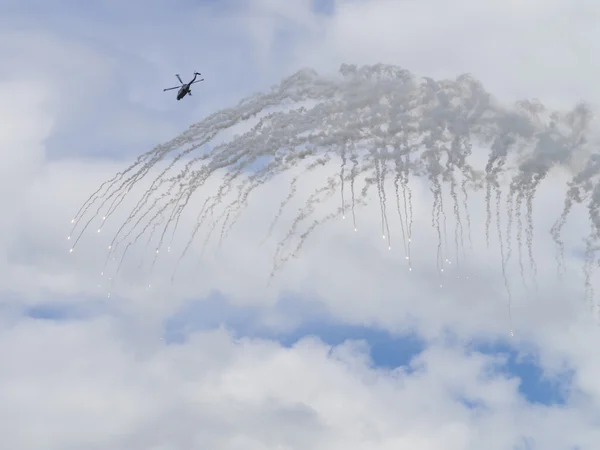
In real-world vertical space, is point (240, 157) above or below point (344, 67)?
below

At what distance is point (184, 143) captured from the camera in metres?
62.5

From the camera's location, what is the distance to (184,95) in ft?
252

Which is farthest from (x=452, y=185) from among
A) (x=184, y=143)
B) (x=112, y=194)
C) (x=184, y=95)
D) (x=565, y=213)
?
(x=184, y=95)

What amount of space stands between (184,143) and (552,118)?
82.9ft

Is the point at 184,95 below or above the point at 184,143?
above

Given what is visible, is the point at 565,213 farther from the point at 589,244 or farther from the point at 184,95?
the point at 184,95

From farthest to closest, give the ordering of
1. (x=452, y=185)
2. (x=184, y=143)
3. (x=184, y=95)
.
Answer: (x=184, y=95) < (x=184, y=143) < (x=452, y=185)

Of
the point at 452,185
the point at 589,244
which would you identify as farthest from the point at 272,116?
the point at 589,244

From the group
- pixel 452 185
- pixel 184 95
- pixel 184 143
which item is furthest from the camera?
pixel 184 95

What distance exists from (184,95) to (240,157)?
19.0 m

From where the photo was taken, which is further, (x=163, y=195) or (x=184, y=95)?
(x=184, y=95)

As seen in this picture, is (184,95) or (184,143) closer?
(184,143)

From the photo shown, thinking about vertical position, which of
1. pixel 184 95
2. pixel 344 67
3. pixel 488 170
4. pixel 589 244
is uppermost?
pixel 184 95

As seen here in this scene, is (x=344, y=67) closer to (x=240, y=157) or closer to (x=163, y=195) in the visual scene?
(x=240, y=157)
